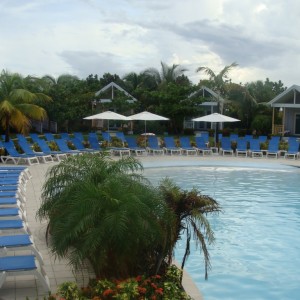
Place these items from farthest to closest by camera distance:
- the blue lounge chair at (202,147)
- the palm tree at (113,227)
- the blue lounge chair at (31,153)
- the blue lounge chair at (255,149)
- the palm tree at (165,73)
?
1. the palm tree at (165,73)
2. the blue lounge chair at (202,147)
3. the blue lounge chair at (255,149)
4. the blue lounge chair at (31,153)
5. the palm tree at (113,227)

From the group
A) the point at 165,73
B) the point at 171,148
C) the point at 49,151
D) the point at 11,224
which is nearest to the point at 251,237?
the point at 11,224

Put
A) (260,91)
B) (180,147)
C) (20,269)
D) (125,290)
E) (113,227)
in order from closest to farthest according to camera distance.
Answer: (125,290), (113,227), (20,269), (180,147), (260,91)

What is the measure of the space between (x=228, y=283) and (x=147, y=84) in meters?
35.0

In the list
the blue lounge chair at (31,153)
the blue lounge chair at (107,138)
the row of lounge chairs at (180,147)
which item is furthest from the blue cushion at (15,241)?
the blue lounge chair at (107,138)

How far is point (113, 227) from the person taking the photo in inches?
203

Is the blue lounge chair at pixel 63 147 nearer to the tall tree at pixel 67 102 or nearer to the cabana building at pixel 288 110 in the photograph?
the tall tree at pixel 67 102

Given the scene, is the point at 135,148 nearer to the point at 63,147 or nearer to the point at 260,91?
the point at 63,147

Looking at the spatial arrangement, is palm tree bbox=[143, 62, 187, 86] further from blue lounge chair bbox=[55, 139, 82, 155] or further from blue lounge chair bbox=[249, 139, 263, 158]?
blue lounge chair bbox=[55, 139, 82, 155]

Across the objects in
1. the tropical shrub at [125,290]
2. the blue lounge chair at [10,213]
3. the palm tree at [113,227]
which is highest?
the palm tree at [113,227]

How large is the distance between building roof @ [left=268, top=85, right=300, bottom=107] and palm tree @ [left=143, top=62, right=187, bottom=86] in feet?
38.7

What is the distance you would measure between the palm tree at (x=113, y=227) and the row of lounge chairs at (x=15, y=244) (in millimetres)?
415

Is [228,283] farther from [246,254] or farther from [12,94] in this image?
[12,94]

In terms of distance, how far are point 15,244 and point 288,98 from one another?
27580 millimetres

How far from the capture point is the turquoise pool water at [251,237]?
7.32 metres
